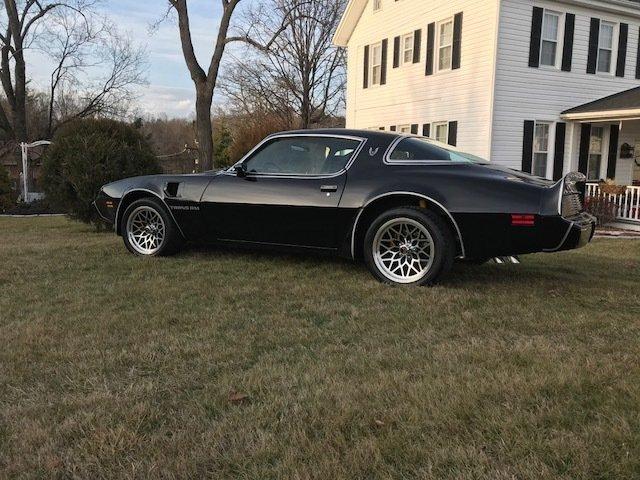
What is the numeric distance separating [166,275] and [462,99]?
12431 millimetres

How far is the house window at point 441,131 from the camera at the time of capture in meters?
16.5

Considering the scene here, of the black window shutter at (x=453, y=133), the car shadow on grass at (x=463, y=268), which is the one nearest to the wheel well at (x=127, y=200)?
the car shadow on grass at (x=463, y=268)

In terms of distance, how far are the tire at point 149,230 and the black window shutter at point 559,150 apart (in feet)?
41.7

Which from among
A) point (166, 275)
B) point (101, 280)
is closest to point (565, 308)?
point (166, 275)

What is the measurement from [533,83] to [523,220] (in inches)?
477

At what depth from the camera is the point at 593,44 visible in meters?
15.7

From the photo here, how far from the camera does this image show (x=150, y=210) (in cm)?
620

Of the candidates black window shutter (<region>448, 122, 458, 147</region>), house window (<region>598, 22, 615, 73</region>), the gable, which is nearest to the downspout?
black window shutter (<region>448, 122, 458, 147</region>)

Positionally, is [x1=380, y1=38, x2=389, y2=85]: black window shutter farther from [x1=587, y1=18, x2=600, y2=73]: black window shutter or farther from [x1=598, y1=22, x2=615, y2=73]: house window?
[x1=598, y1=22, x2=615, y2=73]: house window

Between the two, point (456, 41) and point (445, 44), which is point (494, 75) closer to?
point (456, 41)

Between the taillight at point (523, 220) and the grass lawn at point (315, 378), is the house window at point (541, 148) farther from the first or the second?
the taillight at point (523, 220)

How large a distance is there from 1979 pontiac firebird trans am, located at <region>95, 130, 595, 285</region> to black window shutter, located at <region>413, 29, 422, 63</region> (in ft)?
42.3

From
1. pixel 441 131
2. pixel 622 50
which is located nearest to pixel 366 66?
pixel 441 131

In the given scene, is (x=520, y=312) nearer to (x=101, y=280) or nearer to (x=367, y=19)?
(x=101, y=280)
